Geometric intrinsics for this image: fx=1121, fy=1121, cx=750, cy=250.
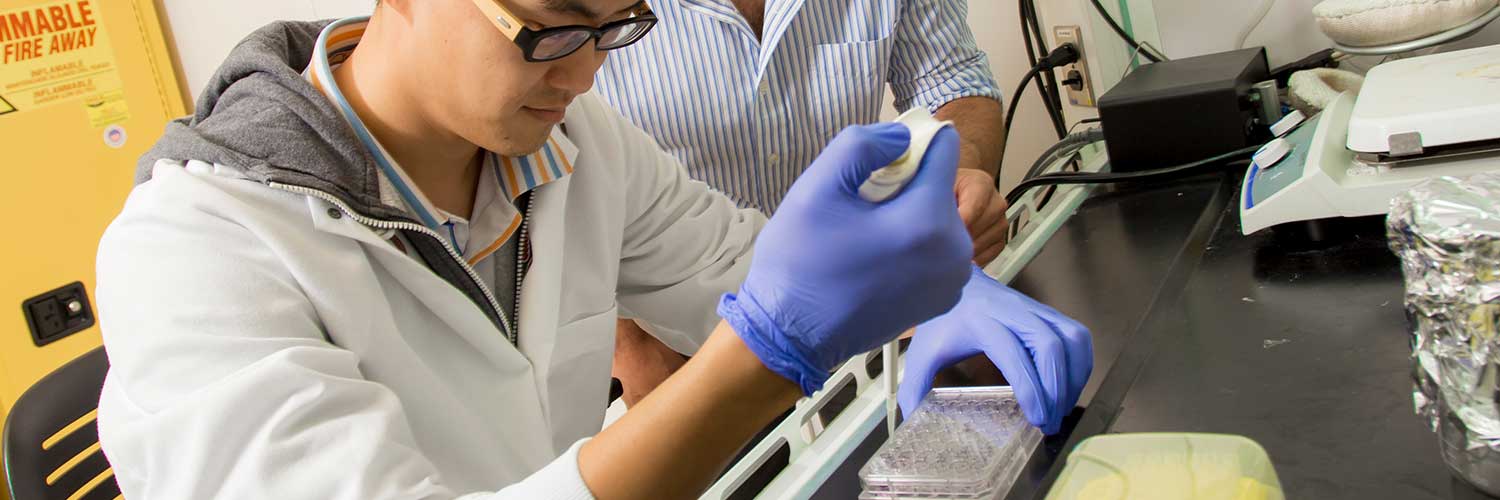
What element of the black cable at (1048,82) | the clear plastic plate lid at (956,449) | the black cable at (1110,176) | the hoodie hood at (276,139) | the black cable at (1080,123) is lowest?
the clear plastic plate lid at (956,449)

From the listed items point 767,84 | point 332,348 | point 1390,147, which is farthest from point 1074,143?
point 332,348

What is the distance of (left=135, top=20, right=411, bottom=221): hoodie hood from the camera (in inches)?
42.1

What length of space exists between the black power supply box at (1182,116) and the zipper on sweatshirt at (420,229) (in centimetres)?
102

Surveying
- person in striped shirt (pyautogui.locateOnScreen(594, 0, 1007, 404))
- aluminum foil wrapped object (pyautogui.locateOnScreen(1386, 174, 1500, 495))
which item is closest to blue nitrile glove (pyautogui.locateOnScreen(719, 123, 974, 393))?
aluminum foil wrapped object (pyautogui.locateOnScreen(1386, 174, 1500, 495))

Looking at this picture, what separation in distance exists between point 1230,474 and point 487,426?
0.76m

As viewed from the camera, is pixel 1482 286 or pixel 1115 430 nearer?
pixel 1482 286

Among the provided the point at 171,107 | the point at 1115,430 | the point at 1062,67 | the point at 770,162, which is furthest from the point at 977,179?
the point at 171,107

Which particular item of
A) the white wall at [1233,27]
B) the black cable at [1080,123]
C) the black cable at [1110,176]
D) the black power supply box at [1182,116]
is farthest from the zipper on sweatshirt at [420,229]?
the white wall at [1233,27]

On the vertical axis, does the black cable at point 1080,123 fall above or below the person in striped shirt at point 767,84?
below

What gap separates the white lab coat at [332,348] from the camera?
2.94ft

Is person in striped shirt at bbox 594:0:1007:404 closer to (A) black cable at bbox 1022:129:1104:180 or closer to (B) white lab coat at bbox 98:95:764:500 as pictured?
(A) black cable at bbox 1022:129:1104:180

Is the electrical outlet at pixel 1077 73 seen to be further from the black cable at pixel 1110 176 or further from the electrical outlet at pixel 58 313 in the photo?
the electrical outlet at pixel 58 313

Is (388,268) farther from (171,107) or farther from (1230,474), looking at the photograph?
(171,107)

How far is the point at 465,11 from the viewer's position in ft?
3.56
